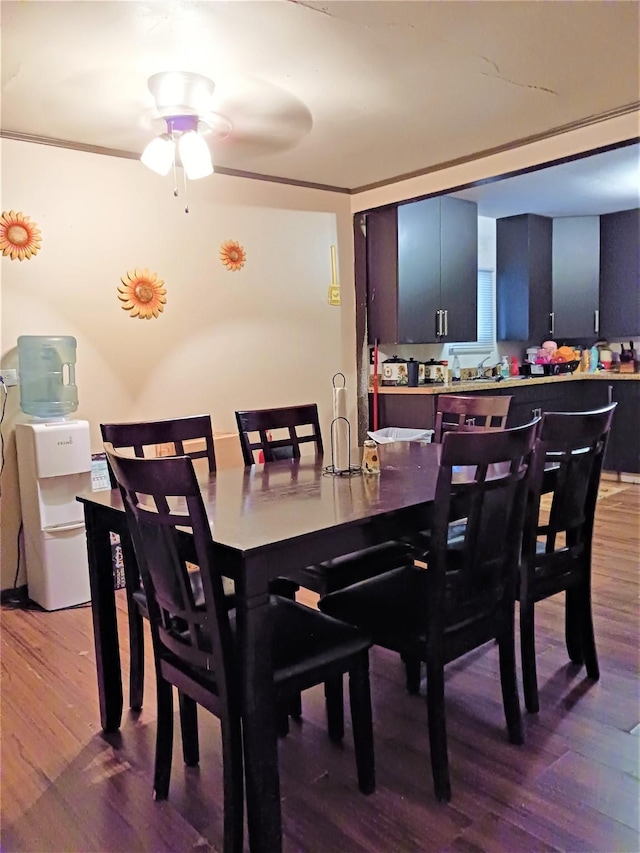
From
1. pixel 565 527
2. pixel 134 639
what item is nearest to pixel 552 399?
pixel 565 527

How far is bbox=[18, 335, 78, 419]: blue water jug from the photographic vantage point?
3.37m

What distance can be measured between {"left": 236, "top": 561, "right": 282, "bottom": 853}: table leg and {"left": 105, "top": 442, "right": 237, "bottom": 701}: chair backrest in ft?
0.22

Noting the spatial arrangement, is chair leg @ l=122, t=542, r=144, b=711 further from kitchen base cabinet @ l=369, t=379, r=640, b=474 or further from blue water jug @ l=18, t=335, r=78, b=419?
kitchen base cabinet @ l=369, t=379, r=640, b=474

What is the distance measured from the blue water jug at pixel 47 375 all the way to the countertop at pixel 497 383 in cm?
234

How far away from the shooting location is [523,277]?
6.11 meters

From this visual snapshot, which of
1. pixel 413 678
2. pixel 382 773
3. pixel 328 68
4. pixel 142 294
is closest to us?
pixel 382 773

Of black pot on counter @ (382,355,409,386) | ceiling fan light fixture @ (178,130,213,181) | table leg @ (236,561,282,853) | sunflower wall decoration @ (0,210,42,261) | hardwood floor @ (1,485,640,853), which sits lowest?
hardwood floor @ (1,485,640,853)

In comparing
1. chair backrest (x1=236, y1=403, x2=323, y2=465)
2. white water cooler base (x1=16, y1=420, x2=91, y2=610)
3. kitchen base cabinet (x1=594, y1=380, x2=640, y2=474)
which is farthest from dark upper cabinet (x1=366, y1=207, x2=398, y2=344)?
white water cooler base (x1=16, y1=420, x2=91, y2=610)

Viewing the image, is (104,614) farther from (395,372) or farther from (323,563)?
(395,372)

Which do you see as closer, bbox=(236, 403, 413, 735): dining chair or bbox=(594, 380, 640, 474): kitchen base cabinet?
bbox=(236, 403, 413, 735): dining chair

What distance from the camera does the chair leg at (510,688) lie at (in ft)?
6.64

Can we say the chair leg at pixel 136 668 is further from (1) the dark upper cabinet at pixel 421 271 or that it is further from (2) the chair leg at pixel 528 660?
(1) the dark upper cabinet at pixel 421 271

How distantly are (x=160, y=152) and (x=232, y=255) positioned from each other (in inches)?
45.0

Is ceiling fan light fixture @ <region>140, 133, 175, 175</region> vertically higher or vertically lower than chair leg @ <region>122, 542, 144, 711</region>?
higher
